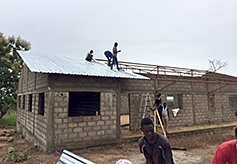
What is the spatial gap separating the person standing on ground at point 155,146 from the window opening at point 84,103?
7167 mm

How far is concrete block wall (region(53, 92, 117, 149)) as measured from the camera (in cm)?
664

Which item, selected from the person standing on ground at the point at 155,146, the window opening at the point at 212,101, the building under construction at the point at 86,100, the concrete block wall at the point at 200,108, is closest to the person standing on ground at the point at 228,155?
the person standing on ground at the point at 155,146

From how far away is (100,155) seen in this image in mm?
6434

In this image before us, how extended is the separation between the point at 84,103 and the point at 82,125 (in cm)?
396

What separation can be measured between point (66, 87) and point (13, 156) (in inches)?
118

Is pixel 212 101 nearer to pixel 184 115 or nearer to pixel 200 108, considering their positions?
pixel 200 108

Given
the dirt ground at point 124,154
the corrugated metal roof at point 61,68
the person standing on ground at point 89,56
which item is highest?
the person standing on ground at point 89,56

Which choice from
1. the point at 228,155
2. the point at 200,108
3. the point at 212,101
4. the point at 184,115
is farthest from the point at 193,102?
the point at 228,155

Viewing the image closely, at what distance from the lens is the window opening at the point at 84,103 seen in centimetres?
974

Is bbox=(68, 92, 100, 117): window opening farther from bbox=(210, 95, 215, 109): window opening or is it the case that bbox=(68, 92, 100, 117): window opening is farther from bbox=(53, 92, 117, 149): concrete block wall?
bbox=(210, 95, 215, 109): window opening

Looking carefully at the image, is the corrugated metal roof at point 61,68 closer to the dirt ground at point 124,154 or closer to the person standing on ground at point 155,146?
the dirt ground at point 124,154

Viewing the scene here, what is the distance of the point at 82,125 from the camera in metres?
7.06

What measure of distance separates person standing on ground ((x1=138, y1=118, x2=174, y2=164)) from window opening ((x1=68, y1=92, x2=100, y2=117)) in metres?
7.17

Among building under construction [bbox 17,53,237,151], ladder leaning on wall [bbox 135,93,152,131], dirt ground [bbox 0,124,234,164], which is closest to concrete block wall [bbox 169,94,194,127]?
building under construction [bbox 17,53,237,151]
